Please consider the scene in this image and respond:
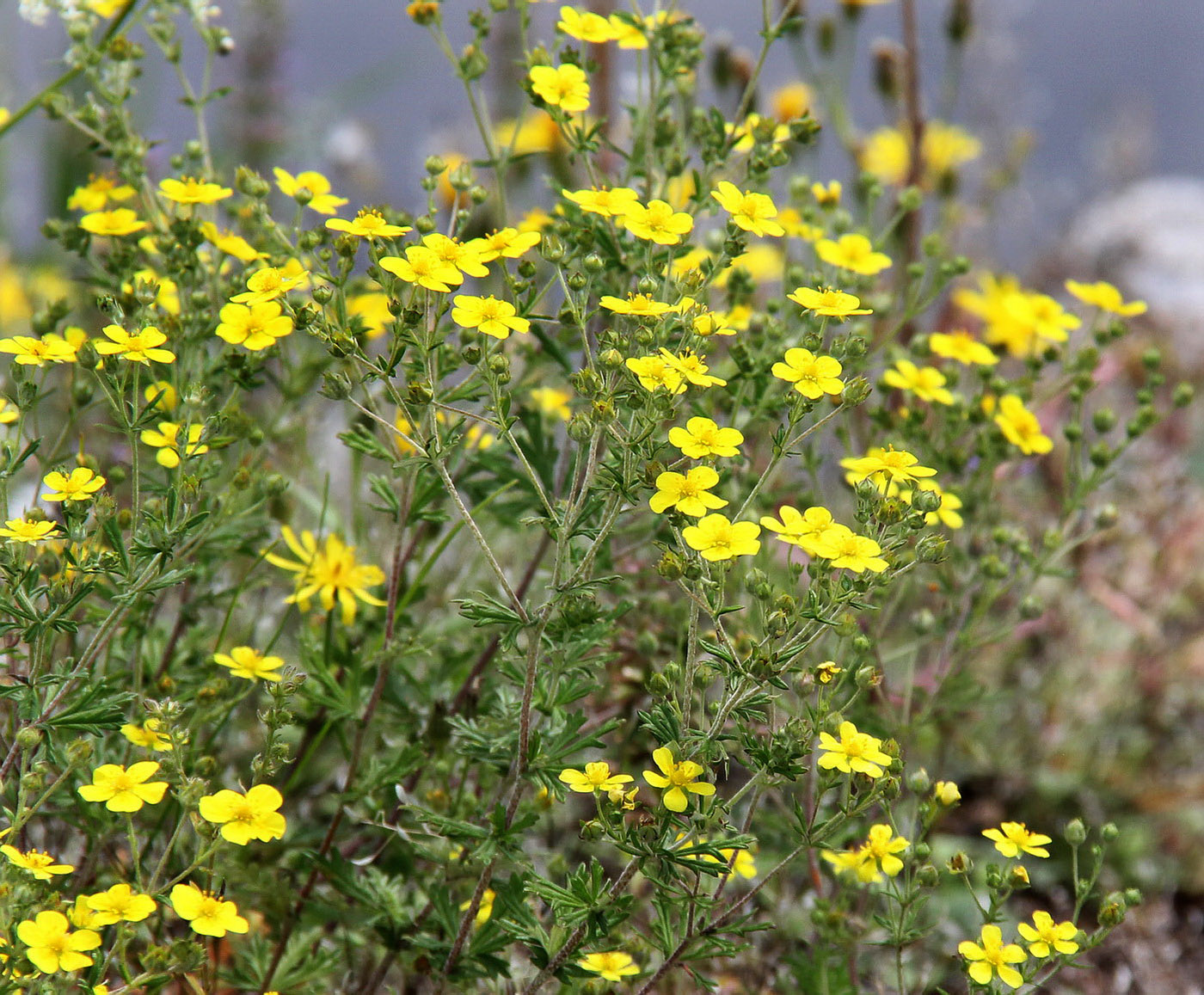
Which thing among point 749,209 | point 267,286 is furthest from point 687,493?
point 267,286

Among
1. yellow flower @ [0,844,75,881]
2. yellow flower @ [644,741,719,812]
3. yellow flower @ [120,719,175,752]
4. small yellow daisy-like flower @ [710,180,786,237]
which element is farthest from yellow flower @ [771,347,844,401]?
yellow flower @ [0,844,75,881]

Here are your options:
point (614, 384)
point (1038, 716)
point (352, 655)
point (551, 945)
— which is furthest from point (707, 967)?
point (1038, 716)

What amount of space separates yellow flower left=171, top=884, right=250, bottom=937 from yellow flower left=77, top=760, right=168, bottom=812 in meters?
0.11

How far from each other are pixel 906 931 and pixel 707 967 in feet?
2.35

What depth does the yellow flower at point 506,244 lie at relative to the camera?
1.47m

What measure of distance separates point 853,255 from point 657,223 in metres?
0.53

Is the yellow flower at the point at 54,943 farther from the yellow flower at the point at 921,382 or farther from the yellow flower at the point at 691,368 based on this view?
the yellow flower at the point at 921,382

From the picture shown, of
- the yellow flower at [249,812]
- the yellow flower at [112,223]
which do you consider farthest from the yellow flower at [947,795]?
the yellow flower at [112,223]

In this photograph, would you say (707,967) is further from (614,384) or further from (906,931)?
(614,384)

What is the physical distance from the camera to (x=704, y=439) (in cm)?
136

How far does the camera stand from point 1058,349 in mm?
2227

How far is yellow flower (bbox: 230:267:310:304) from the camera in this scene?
141 centimetres

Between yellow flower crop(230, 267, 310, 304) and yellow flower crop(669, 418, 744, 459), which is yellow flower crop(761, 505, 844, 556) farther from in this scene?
yellow flower crop(230, 267, 310, 304)

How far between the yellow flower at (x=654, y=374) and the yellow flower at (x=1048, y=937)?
0.75 m
